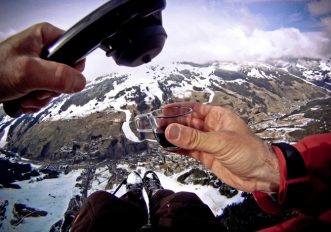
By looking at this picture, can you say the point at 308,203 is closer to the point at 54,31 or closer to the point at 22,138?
the point at 54,31

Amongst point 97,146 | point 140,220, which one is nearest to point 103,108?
point 97,146

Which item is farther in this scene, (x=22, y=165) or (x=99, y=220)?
(x=22, y=165)

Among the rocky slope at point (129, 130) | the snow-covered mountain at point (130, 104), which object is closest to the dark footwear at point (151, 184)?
the rocky slope at point (129, 130)

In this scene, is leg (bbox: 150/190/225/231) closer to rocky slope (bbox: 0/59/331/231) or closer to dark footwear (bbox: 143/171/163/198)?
dark footwear (bbox: 143/171/163/198)

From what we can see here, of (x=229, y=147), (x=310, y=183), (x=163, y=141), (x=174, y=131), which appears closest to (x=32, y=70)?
(x=174, y=131)

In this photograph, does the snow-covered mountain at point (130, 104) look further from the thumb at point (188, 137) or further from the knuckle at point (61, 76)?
the knuckle at point (61, 76)

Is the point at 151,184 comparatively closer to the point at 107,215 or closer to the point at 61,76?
the point at 107,215

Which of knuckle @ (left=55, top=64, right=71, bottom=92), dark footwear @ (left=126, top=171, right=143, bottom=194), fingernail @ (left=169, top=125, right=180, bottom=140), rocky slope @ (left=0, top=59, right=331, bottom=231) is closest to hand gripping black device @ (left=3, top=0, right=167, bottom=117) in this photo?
knuckle @ (left=55, top=64, right=71, bottom=92)
